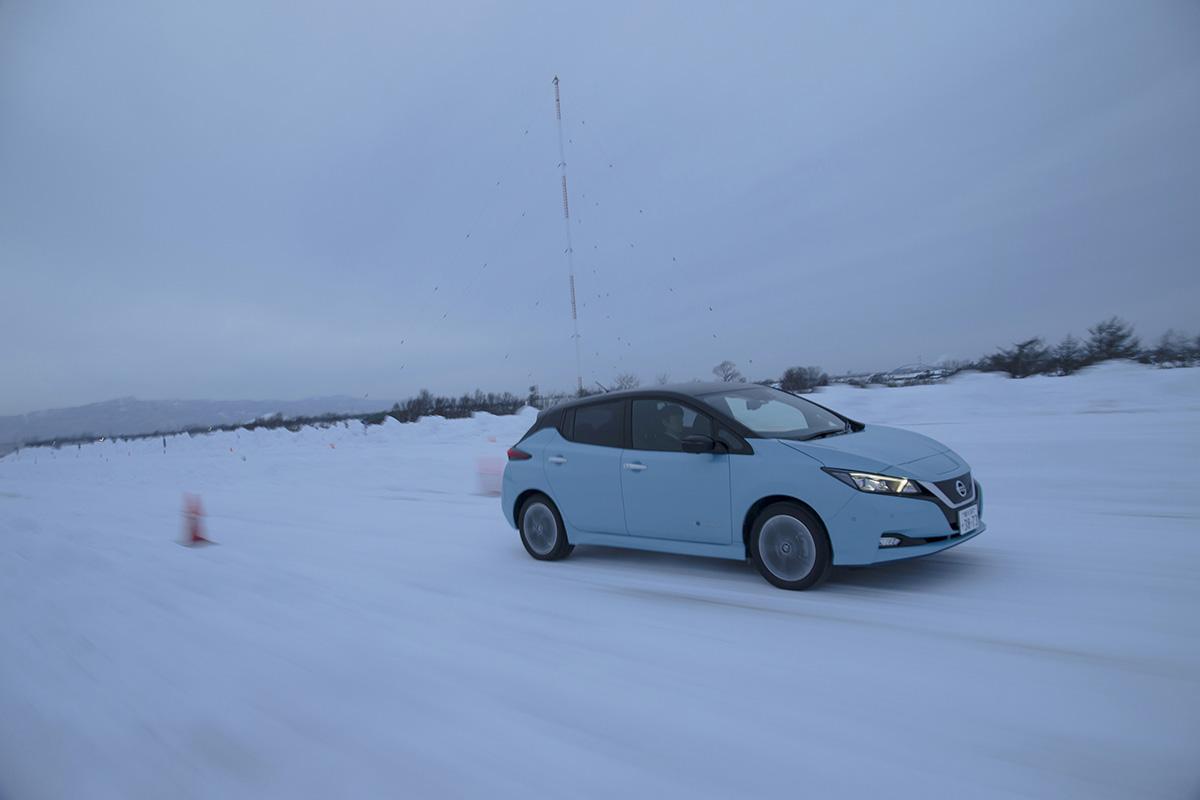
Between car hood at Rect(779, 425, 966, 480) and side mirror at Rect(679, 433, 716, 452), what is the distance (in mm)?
507

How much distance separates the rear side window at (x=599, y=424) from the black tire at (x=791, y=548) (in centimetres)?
155

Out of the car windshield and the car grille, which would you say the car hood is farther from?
the car windshield

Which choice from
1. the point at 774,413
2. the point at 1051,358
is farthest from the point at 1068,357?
the point at 774,413

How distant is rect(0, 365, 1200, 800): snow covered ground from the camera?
2.81 metres

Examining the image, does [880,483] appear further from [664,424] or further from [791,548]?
[664,424]

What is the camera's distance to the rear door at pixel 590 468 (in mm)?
5988

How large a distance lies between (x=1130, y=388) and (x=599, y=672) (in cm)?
1170

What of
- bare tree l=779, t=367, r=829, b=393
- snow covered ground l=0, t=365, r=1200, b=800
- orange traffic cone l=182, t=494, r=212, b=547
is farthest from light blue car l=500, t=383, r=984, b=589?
bare tree l=779, t=367, r=829, b=393

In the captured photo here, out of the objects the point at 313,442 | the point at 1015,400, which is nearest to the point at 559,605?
the point at 1015,400

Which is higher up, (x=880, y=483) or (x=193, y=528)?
(x=880, y=483)

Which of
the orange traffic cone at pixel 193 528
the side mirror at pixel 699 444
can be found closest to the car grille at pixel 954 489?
the side mirror at pixel 699 444

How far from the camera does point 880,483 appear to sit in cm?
463

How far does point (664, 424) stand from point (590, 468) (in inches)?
31.8

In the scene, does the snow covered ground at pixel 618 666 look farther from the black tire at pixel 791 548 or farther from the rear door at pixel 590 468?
the rear door at pixel 590 468
